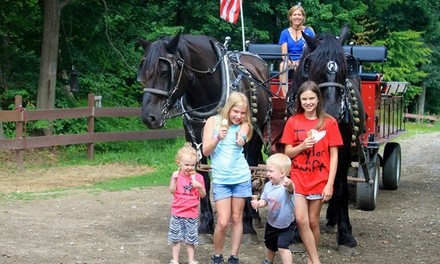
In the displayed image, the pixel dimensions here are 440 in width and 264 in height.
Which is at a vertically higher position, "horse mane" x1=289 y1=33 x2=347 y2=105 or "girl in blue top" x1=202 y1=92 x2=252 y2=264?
"horse mane" x1=289 y1=33 x2=347 y2=105

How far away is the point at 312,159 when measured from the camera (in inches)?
295

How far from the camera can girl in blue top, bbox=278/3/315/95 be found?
1084 centimetres

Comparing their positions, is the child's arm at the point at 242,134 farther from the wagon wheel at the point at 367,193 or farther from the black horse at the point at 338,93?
the wagon wheel at the point at 367,193

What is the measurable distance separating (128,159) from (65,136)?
1593 millimetres

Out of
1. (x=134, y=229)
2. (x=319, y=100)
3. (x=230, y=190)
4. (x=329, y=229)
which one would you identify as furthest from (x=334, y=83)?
(x=134, y=229)

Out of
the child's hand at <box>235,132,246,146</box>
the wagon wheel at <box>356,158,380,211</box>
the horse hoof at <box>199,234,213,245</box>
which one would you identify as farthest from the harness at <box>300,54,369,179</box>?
the wagon wheel at <box>356,158,380,211</box>

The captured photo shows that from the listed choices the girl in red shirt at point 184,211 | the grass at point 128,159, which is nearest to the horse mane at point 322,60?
the girl in red shirt at point 184,211

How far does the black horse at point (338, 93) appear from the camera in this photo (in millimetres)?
8359

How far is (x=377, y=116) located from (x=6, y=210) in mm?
5072

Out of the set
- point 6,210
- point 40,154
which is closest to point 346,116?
point 6,210

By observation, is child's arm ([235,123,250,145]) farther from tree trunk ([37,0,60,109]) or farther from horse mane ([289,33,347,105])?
tree trunk ([37,0,60,109])

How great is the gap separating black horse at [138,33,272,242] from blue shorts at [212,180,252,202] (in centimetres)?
111

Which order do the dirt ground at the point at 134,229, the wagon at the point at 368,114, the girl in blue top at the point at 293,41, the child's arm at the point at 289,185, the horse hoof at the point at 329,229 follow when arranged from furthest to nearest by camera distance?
the girl in blue top at the point at 293,41
the wagon at the point at 368,114
the horse hoof at the point at 329,229
the dirt ground at the point at 134,229
the child's arm at the point at 289,185

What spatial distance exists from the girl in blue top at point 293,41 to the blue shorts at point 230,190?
3.24 metres
